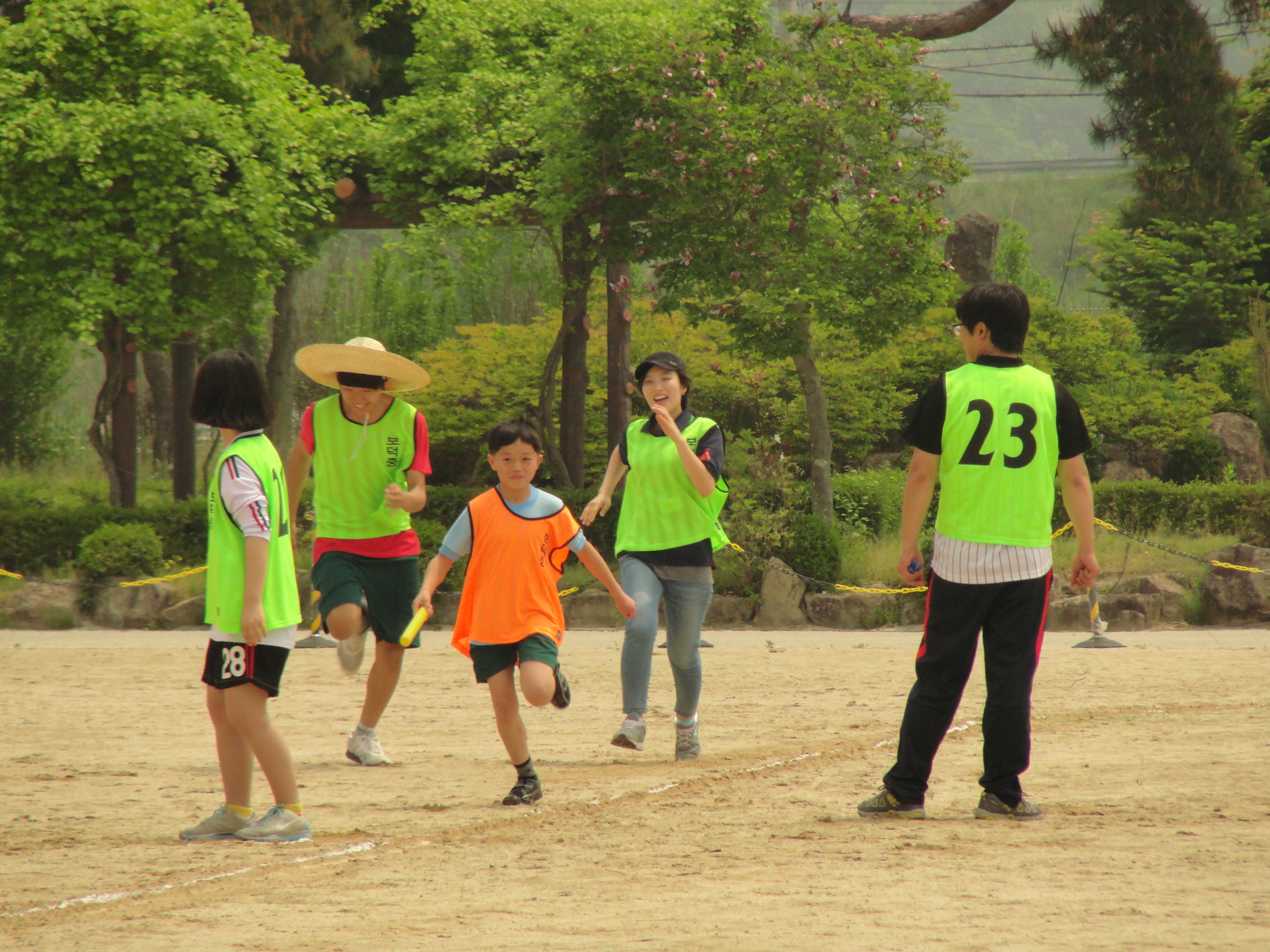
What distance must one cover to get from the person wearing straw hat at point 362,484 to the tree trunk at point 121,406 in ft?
32.3

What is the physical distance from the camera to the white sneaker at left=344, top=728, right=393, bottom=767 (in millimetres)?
5863

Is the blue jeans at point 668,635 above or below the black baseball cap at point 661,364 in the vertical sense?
below

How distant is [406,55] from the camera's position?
1881 centimetres

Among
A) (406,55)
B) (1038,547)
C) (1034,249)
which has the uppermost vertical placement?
(1034,249)

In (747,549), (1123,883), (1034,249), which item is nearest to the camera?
(1123,883)

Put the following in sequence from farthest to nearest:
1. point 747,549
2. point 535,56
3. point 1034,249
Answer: point 1034,249, point 535,56, point 747,549

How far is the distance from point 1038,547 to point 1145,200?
22543mm

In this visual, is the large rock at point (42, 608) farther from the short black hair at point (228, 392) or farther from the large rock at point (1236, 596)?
the large rock at point (1236, 596)

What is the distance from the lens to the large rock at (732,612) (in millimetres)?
12930

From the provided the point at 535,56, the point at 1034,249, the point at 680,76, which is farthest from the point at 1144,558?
the point at 1034,249

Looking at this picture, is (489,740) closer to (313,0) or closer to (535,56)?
(535,56)

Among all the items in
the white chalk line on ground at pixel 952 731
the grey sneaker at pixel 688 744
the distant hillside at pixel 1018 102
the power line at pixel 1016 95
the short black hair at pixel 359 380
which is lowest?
the white chalk line on ground at pixel 952 731

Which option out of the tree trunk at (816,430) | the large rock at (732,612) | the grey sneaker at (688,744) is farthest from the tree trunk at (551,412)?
the grey sneaker at (688,744)

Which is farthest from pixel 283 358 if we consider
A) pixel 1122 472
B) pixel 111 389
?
pixel 1122 472
